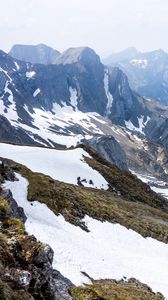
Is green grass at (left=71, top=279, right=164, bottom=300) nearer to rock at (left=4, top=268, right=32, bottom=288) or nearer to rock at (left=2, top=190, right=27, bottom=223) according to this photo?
rock at (left=4, top=268, right=32, bottom=288)

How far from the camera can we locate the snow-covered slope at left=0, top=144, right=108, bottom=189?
8562cm

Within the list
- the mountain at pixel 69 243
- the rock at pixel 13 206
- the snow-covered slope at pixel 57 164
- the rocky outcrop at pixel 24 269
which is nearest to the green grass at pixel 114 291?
the mountain at pixel 69 243

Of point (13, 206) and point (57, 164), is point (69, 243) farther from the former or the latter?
point (57, 164)

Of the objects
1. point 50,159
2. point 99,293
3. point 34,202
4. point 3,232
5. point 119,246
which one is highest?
point 3,232

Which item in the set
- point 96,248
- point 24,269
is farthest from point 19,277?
point 96,248

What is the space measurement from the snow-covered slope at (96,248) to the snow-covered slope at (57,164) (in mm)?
33481

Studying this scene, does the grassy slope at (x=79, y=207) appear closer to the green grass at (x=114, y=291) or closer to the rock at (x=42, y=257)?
the green grass at (x=114, y=291)

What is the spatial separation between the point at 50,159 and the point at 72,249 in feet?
183

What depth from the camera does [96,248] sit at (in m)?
39.8

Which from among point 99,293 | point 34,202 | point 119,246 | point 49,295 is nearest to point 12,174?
point 34,202

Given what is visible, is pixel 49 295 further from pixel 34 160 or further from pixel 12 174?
pixel 34 160

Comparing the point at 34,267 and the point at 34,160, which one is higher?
the point at 34,267

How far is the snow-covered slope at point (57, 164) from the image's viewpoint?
3371 inches

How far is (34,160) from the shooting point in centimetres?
8888
